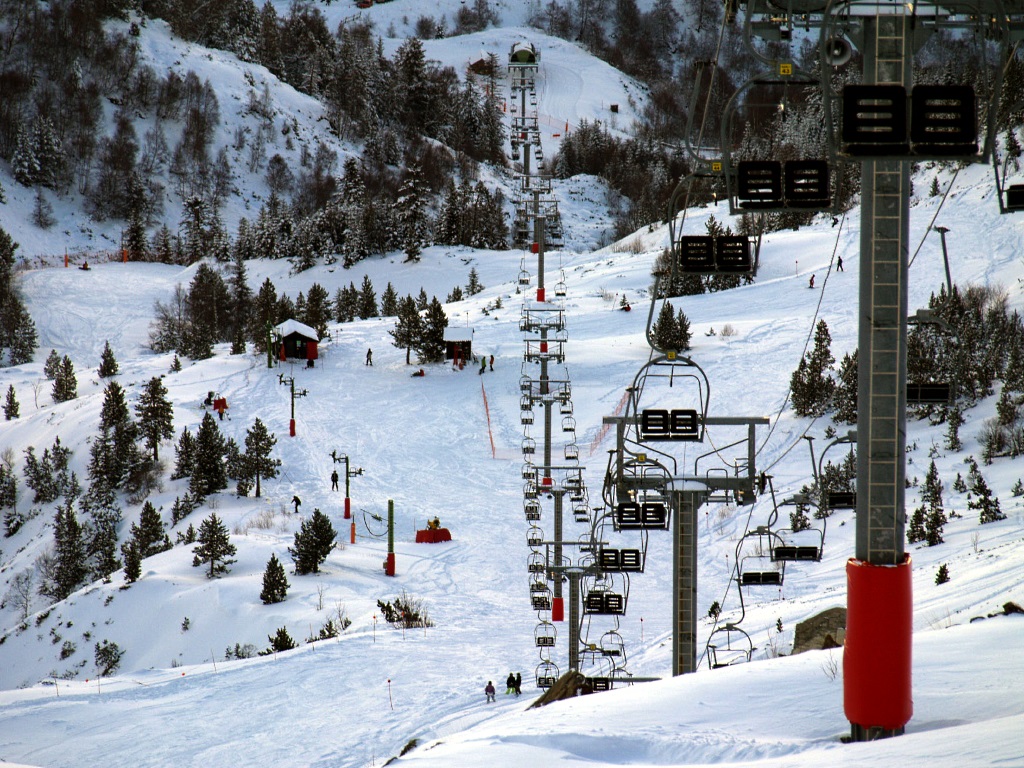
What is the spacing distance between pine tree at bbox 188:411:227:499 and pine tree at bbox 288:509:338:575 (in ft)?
22.0

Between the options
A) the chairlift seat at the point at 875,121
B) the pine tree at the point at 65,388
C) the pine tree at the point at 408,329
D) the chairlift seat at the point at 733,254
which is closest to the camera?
the chairlift seat at the point at 875,121

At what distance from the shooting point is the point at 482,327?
46.5 metres

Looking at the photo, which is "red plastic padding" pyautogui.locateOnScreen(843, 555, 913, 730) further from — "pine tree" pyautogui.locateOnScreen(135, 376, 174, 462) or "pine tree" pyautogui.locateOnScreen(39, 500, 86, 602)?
"pine tree" pyautogui.locateOnScreen(135, 376, 174, 462)

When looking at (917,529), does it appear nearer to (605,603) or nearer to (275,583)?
(605,603)

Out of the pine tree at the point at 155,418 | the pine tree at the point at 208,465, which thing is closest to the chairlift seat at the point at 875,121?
the pine tree at the point at 208,465

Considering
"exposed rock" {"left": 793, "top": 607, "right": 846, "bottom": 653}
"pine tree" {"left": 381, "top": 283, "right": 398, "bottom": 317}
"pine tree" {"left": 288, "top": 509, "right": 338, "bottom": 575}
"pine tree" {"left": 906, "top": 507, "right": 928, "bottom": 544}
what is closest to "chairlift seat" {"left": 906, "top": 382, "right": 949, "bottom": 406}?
"exposed rock" {"left": 793, "top": 607, "right": 846, "bottom": 653}

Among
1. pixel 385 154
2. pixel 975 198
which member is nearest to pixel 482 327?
pixel 975 198

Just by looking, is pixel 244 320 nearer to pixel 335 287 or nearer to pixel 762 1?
pixel 335 287

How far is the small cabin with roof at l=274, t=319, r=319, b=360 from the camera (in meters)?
43.5

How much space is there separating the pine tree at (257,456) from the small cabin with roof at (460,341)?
427 inches

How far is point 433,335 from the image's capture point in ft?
139

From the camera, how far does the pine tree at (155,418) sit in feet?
117

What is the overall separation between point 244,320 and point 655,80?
8080 cm

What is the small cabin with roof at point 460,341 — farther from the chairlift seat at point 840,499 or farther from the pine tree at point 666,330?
the chairlift seat at point 840,499
